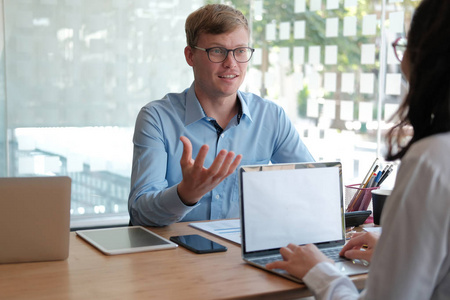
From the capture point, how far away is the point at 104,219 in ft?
14.6

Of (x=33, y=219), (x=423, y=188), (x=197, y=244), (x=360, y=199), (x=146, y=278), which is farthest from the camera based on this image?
(x=360, y=199)

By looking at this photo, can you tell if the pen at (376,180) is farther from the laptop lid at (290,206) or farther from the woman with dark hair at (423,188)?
the woman with dark hair at (423,188)

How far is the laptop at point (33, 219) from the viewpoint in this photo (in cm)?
151

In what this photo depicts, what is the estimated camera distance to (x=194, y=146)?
7.84 feet

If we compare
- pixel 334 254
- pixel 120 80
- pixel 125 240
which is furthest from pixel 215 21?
pixel 120 80

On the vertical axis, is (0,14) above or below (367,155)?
above

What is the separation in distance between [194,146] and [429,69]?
1.47 m

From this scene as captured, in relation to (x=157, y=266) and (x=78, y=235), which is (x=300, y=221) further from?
(x=78, y=235)

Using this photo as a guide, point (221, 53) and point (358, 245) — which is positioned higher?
point (221, 53)

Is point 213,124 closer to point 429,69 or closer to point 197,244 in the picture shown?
point 197,244

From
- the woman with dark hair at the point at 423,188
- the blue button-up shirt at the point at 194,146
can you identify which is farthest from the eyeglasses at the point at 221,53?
the woman with dark hair at the point at 423,188

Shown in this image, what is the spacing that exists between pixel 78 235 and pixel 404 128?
1076 millimetres

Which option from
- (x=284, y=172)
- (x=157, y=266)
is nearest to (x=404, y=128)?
(x=284, y=172)

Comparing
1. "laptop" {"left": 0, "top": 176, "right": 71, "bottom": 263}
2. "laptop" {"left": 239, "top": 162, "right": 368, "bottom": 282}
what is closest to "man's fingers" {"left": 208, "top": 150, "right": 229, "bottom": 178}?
"laptop" {"left": 239, "top": 162, "right": 368, "bottom": 282}
